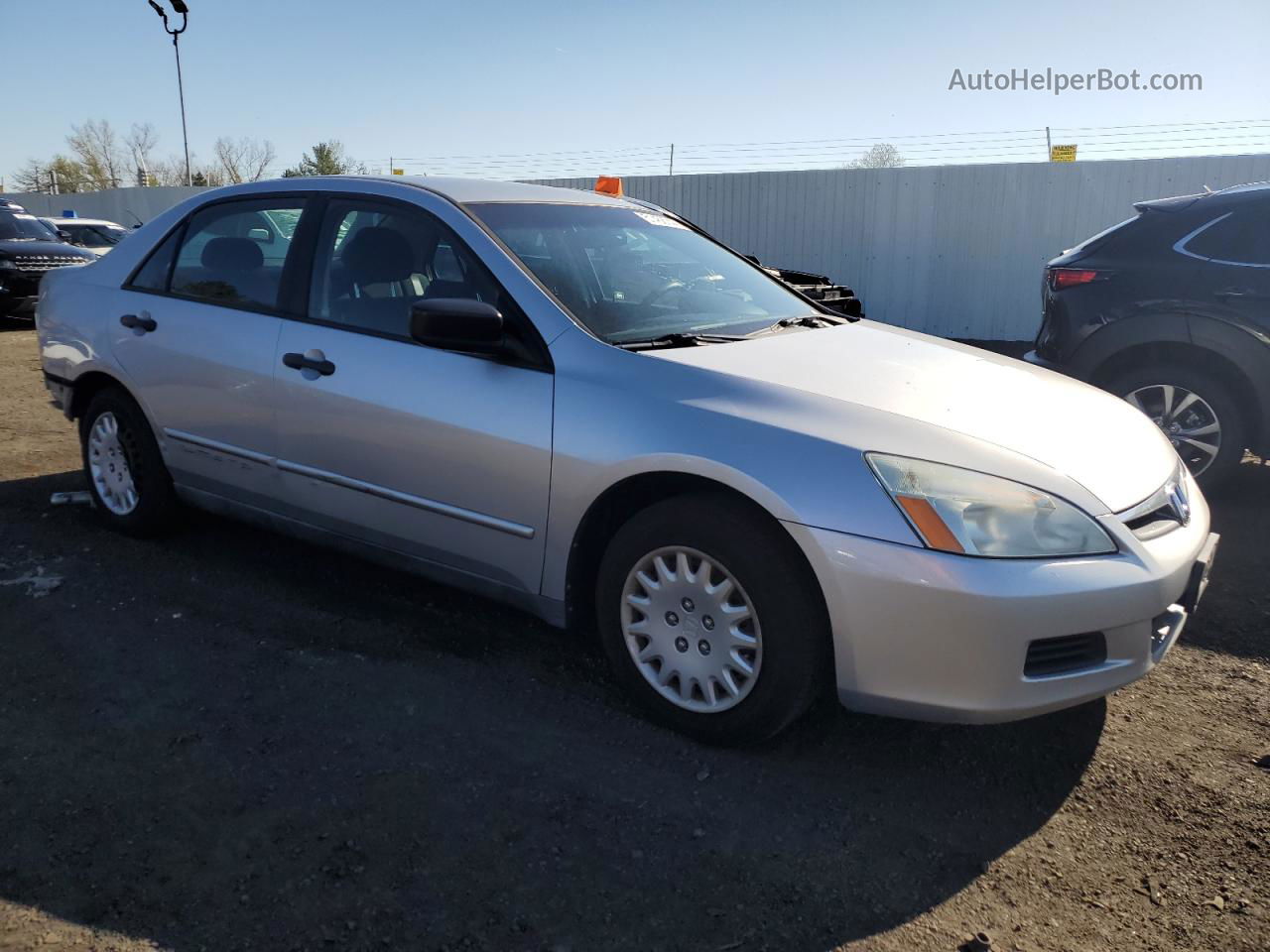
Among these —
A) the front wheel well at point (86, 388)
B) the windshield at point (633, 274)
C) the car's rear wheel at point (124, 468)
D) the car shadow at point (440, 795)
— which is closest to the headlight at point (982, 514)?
the car shadow at point (440, 795)

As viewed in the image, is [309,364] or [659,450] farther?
[309,364]

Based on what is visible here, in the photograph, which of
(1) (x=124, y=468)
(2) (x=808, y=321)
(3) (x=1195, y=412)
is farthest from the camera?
(3) (x=1195, y=412)

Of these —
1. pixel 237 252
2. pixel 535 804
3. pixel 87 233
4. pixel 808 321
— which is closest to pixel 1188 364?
pixel 808 321

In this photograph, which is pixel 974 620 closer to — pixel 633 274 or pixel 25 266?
pixel 633 274

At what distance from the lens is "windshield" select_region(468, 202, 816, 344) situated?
131 inches

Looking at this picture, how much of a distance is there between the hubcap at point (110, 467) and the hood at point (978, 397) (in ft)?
9.57

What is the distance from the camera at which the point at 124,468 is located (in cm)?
458

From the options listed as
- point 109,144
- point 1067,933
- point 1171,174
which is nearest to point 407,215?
point 1067,933

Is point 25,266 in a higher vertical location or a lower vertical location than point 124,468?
higher

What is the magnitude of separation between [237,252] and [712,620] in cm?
265

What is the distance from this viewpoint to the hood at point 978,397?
2756 mm

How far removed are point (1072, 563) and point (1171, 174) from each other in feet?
39.9

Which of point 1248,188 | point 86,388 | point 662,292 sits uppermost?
point 1248,188

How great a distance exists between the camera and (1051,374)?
367 centimetres
